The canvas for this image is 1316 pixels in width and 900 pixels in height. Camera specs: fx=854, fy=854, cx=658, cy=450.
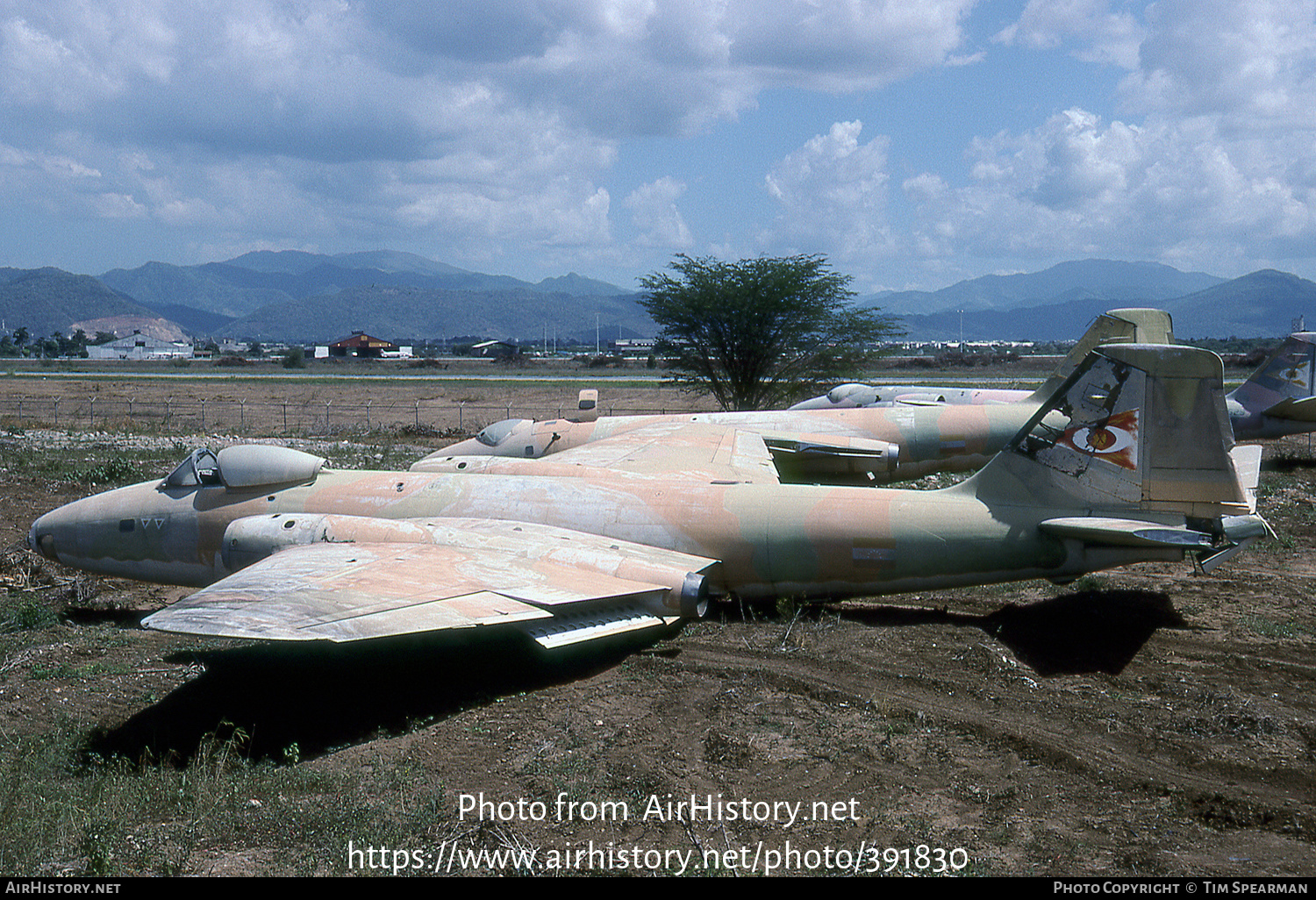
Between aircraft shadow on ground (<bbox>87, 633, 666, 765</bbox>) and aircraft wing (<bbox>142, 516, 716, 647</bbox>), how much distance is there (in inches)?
33.7

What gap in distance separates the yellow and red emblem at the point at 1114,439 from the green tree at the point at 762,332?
29.6 m

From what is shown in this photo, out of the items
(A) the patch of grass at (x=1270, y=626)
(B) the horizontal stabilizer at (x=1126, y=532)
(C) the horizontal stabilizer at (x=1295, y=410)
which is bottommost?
(A) the patch of grass at (x=1270, y=626)

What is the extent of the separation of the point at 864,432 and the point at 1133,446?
11.7 meters

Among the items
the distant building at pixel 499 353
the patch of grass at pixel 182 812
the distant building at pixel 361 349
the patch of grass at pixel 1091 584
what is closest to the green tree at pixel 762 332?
the patch of grass at pixel 1091 584

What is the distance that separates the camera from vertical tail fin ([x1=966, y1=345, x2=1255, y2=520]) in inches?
448

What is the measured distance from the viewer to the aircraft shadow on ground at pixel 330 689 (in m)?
9.95

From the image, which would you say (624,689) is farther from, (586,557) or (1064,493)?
(1064,493)

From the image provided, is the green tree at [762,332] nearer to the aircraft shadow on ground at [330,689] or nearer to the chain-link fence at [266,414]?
the chain-link fence at [266,414]

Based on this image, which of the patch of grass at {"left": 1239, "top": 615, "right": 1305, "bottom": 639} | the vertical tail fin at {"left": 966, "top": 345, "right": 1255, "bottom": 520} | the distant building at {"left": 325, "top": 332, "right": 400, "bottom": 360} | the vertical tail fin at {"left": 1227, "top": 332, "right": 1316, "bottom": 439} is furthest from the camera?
the distant building at {"left": 325, "top": 332, "right": 400, "bottom": 360}

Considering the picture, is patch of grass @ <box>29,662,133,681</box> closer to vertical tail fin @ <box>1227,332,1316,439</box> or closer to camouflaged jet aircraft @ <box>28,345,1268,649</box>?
camouflaged jet aircraft @ <box>28,345,1268,649</box>

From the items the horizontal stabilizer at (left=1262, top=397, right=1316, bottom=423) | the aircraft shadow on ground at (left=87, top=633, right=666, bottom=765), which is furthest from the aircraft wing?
the horizontal stabilizer at (left=1262, top=397, right=1316, bottom=423)

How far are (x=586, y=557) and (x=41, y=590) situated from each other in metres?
10.6

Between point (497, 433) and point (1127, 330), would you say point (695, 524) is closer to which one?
point (497, 433)
